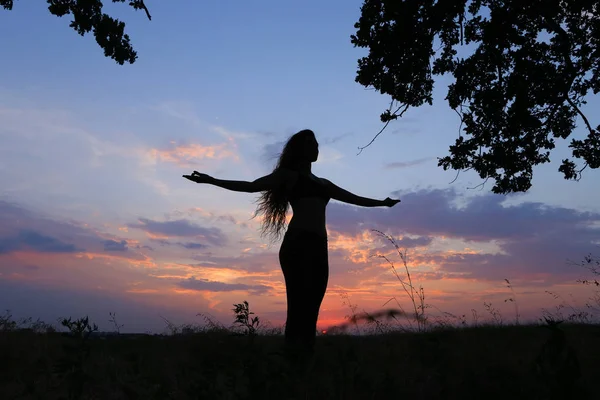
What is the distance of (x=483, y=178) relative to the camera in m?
11.8

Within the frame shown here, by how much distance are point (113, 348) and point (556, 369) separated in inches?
249

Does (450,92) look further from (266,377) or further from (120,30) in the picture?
(266,377)

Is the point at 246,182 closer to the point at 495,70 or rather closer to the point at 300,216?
the point at 300,216

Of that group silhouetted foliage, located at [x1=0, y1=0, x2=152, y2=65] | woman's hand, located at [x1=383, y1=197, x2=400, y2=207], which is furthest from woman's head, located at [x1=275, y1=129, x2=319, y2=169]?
silhouetted foliage, located at [x1=0, y1=0, x2=152, y2=65]

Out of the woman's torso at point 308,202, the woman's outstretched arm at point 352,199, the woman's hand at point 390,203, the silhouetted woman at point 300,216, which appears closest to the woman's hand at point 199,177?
the silhouetted woman at point 300,216

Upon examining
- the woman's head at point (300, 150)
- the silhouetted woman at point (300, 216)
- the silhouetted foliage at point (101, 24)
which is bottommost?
the silhouetted woman at point (300, 216)

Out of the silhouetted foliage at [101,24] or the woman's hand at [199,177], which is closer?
the woman's hand at [199,177]

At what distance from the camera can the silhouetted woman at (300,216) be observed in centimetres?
661

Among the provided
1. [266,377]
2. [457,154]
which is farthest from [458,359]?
[457,154]

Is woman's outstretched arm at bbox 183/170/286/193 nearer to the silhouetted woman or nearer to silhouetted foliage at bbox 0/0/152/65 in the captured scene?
the silhouetted woman

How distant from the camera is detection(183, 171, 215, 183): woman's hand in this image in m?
6.15

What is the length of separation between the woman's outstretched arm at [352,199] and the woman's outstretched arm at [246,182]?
70cm

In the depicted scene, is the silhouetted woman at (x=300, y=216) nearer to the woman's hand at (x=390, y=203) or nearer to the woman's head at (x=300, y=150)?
the woman's head at (x=300, y=150)

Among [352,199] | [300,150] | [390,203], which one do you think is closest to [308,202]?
[300,150]
